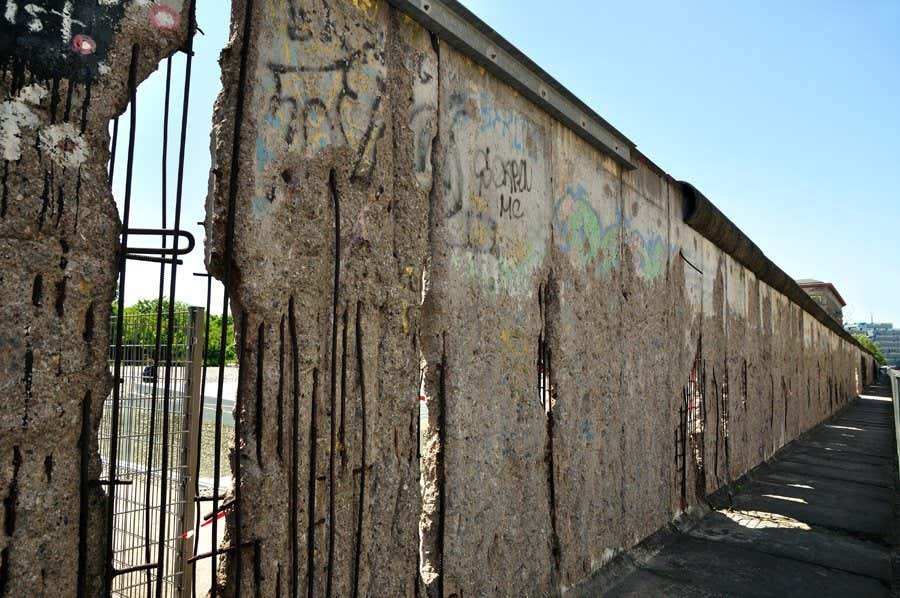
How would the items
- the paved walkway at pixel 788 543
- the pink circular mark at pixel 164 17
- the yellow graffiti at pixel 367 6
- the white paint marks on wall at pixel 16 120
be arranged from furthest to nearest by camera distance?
the paved walkway at pixel 788 543 < the yellow graffiti at pixel 367 6 < the pink circular mark at pixel 164 17 < the white paint marks on wall at pixel 16 120

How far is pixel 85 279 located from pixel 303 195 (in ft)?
2.37

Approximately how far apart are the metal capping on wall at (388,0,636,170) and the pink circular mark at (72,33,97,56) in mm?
1214

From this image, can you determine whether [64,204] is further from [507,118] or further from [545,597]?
[545,597]

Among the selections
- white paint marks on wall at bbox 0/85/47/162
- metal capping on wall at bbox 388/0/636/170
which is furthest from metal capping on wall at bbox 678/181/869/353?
white paint marks on wall at bbox 0/85/47/162

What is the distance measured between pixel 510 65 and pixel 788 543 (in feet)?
14.5

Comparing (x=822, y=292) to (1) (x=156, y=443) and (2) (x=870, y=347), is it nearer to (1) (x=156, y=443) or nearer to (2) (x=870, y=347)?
(1) (x=156, y=443)

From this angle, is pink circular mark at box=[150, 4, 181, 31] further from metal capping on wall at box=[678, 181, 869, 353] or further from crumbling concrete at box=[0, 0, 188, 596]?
metal capping on wall at box=[678, 181, 869, 353]

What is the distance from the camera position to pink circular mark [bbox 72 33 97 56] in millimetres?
1550

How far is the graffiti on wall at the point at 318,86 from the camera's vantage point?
6.53 ft

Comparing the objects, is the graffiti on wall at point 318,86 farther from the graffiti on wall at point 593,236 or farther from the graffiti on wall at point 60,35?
the graffiti on wall at point 593,236

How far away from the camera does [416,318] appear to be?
98.7 inches

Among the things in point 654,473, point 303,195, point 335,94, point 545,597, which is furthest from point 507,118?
point 654,473

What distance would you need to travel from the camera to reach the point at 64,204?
152 centimetres

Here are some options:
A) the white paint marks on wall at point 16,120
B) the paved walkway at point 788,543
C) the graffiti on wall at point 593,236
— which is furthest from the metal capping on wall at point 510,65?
the paved walkway at point 788,543
